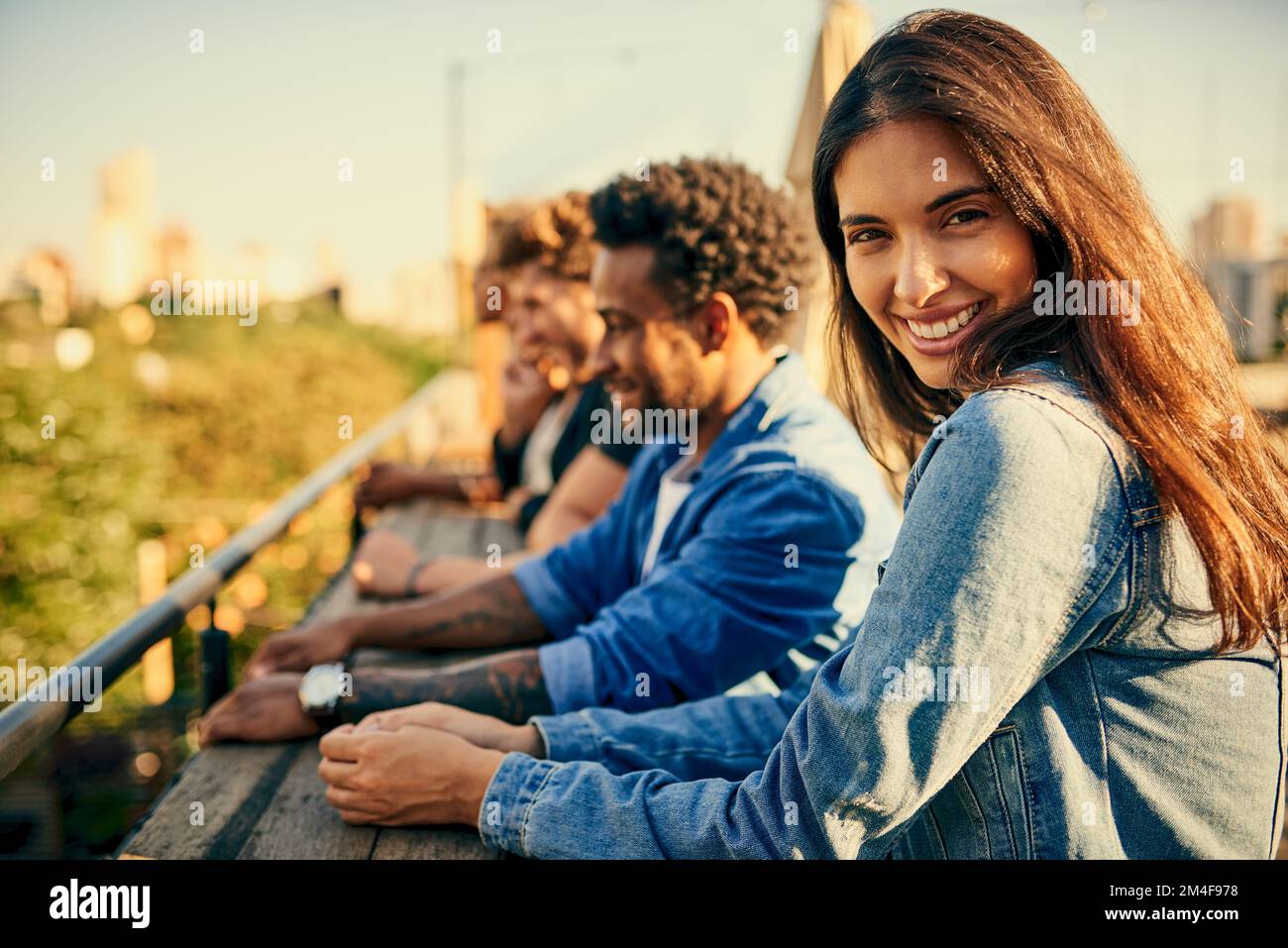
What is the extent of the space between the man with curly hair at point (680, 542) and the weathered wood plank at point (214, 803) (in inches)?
2.3

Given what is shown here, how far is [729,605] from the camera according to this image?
176 centimetres

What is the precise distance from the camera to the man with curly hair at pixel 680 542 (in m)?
1.79

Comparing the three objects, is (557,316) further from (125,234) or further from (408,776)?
(125,234)

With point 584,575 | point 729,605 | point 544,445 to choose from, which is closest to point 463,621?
point 584,575

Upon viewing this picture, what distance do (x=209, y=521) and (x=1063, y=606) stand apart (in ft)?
47.3

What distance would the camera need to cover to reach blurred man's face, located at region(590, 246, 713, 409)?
2211 millimetres

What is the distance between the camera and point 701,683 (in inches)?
70.7

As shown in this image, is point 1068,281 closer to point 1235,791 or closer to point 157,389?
point 1235,791

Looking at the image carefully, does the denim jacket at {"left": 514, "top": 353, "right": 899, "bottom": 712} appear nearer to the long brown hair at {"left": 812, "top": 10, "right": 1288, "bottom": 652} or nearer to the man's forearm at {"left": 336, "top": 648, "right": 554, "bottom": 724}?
the man's forearm at {"left": 336, "top": 648, "right": 554, "bottom": 724}

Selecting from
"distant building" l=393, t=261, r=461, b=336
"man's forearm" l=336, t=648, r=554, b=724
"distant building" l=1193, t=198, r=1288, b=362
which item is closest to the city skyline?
"distant building" l=1193, t=198, r=1288, b=362

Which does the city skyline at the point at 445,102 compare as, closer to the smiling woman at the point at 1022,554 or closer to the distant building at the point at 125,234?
the smiling woman at the point at 1022,554

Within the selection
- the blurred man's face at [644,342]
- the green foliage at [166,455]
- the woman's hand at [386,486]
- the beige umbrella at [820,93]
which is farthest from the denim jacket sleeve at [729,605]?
the woman's hand at [386,486]

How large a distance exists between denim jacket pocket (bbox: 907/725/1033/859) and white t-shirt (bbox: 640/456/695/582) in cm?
96

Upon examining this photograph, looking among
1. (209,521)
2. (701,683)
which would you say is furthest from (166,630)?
(209,521)
